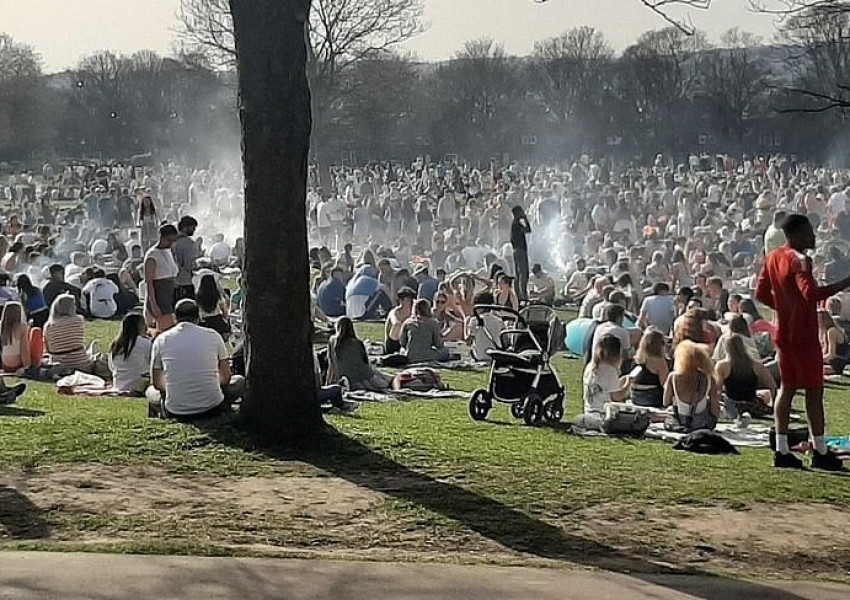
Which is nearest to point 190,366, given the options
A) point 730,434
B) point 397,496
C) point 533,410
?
point 397,496

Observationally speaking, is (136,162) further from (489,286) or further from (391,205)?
(489,286)

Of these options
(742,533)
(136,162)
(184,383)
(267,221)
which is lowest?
(742,533)

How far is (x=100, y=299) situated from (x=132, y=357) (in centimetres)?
763

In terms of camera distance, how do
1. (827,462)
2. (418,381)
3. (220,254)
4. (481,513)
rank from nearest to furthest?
(481,513)
(827,462)
(418,381)
(220,254)

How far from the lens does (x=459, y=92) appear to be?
79688mm

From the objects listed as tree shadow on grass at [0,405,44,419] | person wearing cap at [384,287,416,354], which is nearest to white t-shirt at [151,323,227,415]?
tree shadow on grass at [0,405,44,419]

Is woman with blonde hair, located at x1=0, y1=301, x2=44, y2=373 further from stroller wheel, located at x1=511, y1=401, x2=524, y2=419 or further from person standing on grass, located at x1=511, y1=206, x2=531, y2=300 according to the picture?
person standing on grass, located at x1=511, y1=206, x2=531, y2=300

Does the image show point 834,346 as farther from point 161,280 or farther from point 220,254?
point 220,254

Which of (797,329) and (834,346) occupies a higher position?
(797,329)

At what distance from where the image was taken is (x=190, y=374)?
368 inches

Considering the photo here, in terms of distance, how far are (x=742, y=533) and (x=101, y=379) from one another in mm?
8578

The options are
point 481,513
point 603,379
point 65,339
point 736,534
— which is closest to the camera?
point 736,534

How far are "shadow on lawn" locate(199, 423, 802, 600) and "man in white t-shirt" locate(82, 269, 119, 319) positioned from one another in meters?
11.8

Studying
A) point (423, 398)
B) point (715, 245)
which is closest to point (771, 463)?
point (423, 398)
